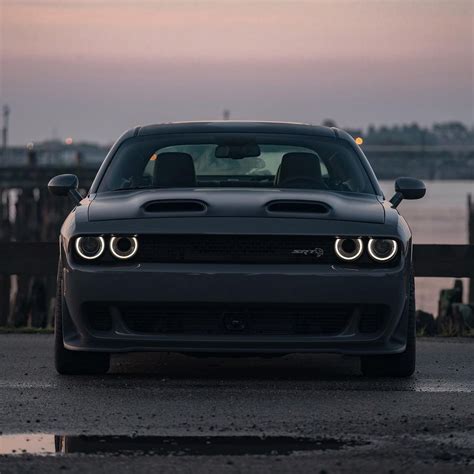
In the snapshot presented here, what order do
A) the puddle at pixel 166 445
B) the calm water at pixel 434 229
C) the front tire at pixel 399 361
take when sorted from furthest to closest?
the calm water at pixel 434 229
the front tire at pixel 399 361
the puddle at pixel 166 445

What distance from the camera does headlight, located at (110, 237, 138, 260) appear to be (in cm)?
807

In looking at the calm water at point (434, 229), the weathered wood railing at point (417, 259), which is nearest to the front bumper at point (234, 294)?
the weathered wood railing at point (417, 259)

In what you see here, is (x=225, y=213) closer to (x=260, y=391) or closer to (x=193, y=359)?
(x=260, y=391)

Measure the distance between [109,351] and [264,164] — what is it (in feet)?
7.10

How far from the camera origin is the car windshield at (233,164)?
9.18 metres

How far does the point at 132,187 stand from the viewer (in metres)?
9.16

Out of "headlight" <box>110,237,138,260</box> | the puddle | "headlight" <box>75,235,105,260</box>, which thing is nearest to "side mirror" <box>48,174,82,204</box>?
"headlight" <box>75,235,105,260</box>

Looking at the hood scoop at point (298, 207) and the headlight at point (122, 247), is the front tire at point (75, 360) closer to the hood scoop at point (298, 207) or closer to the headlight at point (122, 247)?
the headlight at point (122, 247)

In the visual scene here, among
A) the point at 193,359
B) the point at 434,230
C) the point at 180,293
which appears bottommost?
the point at 434,230

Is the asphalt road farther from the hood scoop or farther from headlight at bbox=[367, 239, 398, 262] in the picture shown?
the hood scoop

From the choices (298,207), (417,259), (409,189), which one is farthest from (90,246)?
(417,259)

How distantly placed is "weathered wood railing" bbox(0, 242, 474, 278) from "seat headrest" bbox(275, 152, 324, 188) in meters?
3.44

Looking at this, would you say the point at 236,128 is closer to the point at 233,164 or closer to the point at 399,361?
the point at 233,164

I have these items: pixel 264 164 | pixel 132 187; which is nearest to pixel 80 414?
pixel 132 187
